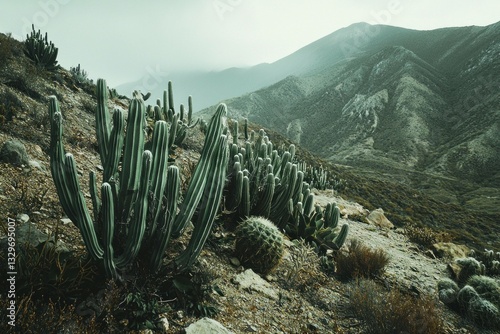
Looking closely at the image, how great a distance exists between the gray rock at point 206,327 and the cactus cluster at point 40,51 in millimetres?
9182

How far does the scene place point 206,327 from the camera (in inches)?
102

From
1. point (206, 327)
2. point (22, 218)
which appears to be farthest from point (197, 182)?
point (22, 218)

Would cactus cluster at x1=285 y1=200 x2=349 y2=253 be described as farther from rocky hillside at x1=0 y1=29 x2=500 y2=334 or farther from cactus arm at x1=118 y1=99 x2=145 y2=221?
cactus arm at x1=118 y1=99 x2=145 y2=221

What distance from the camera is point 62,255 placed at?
2.57 metres

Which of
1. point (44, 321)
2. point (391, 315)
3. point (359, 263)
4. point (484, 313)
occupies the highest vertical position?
point (44, 321)

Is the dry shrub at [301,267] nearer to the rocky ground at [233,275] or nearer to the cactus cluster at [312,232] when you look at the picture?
the rocky ground at [233,275]

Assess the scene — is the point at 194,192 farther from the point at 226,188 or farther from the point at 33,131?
the point at 33,131

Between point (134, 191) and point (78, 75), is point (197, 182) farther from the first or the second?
point (78, 75)

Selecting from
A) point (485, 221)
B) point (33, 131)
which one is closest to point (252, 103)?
point (485, 221)

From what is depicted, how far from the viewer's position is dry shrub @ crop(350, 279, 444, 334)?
10.8 feet

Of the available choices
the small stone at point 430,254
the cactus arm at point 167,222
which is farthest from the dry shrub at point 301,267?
the small stone at point 430,254

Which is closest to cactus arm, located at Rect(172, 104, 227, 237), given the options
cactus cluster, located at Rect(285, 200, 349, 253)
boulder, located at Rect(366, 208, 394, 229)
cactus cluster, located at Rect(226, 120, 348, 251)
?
cactus cluster, located at Rect(226, 120, 348, 251)

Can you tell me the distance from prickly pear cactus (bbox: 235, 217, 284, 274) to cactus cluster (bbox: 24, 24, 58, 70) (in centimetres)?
833

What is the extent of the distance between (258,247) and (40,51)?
29.5 ft
